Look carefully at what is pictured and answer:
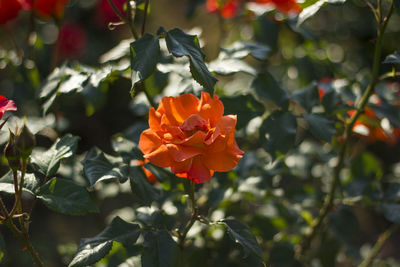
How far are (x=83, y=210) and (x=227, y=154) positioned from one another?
0.93 feet

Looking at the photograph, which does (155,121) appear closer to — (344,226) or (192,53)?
(192,53)

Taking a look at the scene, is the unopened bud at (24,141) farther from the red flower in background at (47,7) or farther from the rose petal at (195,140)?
the red flower in background at (47,7)

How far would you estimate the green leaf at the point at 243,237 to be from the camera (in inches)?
29.4

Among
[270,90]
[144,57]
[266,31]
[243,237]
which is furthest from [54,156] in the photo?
[266,31]

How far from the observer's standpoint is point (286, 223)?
1243 millimetres

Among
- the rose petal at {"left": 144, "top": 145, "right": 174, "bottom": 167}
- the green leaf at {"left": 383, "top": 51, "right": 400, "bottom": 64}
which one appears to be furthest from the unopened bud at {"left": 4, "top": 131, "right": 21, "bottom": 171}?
the green leaf at {"left": 383, "top": 51, "right": 400, "bottom": 64}

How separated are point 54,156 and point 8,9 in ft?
2.10

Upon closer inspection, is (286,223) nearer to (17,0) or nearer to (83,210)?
(83,210)

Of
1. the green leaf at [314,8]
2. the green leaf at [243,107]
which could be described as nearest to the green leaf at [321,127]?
the green leaf at [243,107]

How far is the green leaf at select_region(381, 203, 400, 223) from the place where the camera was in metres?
1.07

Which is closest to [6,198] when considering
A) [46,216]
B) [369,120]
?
[46,216]

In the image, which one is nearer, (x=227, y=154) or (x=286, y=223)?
(x=227, y=154)

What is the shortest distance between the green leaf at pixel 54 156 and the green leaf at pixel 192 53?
11.3 inches

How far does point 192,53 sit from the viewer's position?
0.73 meters
